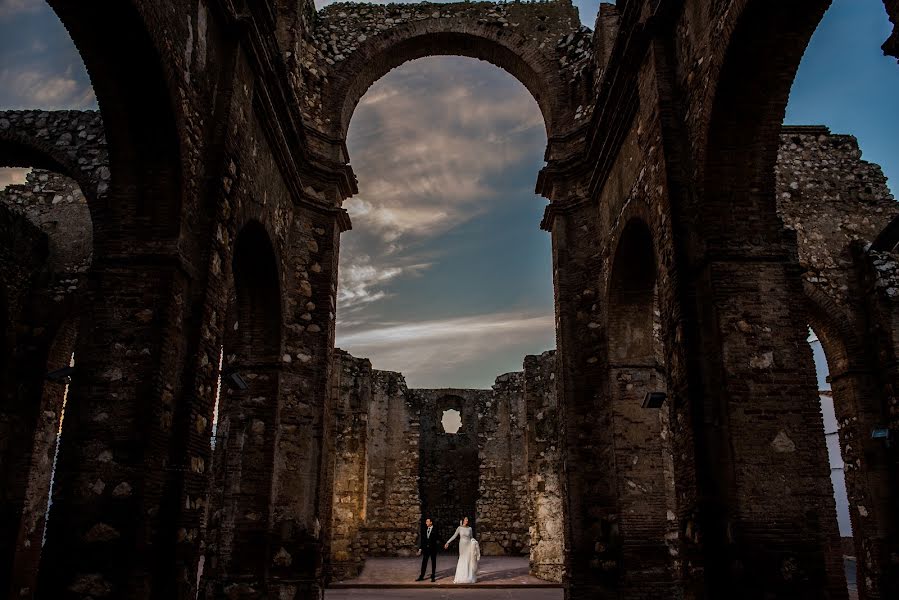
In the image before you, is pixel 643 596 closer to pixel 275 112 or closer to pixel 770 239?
pixel 770 239

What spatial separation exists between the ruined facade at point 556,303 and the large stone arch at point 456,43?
0.05m

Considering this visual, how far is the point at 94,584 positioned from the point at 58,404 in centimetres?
787

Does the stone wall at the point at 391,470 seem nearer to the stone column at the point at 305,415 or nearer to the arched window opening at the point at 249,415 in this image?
the stone column at the point at 305,415

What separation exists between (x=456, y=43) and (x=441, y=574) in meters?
11.5

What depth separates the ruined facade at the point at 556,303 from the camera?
5.07 metres

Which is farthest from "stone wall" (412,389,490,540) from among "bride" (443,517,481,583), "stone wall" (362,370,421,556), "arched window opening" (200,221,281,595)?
"arched window opening" (200,221,281,595)

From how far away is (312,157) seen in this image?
33.3ft

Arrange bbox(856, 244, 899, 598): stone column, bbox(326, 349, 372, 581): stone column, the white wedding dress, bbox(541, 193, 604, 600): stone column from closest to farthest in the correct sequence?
bbox(541, 193, 604, 600): stone column < bbox(856, 244, 899, 598): stone column < the white wedding dress < bbox(326, 349, 372, 581): stone column

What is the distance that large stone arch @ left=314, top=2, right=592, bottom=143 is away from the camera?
10.9 m

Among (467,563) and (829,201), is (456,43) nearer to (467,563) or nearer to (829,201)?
(829,201)

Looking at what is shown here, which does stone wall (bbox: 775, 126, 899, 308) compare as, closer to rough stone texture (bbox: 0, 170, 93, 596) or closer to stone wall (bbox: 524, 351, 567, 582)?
stone wall (bbox: 524, 351, 567, 582)

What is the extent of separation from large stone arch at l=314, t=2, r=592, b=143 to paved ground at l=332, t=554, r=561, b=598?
8.75 m

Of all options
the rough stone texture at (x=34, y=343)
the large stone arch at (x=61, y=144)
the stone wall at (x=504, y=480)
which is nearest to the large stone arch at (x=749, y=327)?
the large stone arch at (x=61, y=144)

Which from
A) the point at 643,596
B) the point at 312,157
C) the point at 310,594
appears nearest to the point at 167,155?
the point at 312,157
